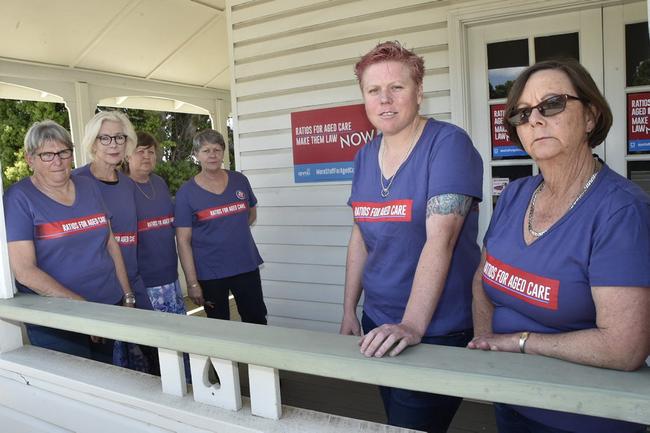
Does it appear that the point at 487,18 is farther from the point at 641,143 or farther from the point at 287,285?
the point at 287,285

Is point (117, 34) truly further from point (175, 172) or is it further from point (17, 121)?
point (17, 121)

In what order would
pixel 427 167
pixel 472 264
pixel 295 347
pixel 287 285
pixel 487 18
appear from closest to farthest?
pixel 295 347, pixel 427 167, pixel 472 264, pixel 487 18, pixel 287 285

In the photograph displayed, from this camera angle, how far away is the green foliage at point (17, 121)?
11.6 metres

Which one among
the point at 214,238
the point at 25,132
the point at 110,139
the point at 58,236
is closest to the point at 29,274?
the point at 58,236

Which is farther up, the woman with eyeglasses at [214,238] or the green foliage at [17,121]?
the green foliage at [17,121]

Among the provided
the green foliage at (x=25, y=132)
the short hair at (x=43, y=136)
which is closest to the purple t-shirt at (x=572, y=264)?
the short hair at (x=43, y=136)

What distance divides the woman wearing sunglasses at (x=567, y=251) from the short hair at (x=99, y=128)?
2388mm

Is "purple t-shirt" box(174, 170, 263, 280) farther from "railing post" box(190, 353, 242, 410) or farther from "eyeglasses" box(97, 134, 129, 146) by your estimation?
"railing post" box(190, 353, 242, 410)

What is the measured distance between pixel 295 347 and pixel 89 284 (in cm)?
167

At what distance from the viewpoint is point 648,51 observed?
9.91 feet

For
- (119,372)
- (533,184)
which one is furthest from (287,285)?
(533,184)

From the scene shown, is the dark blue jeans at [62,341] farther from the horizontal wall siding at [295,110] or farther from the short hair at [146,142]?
the horizontal wall siding at [295,110]

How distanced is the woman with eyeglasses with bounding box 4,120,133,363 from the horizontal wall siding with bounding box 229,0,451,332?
6.58 ft

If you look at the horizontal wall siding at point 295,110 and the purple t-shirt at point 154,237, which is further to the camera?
the horizontal wall siding at point 295,110
